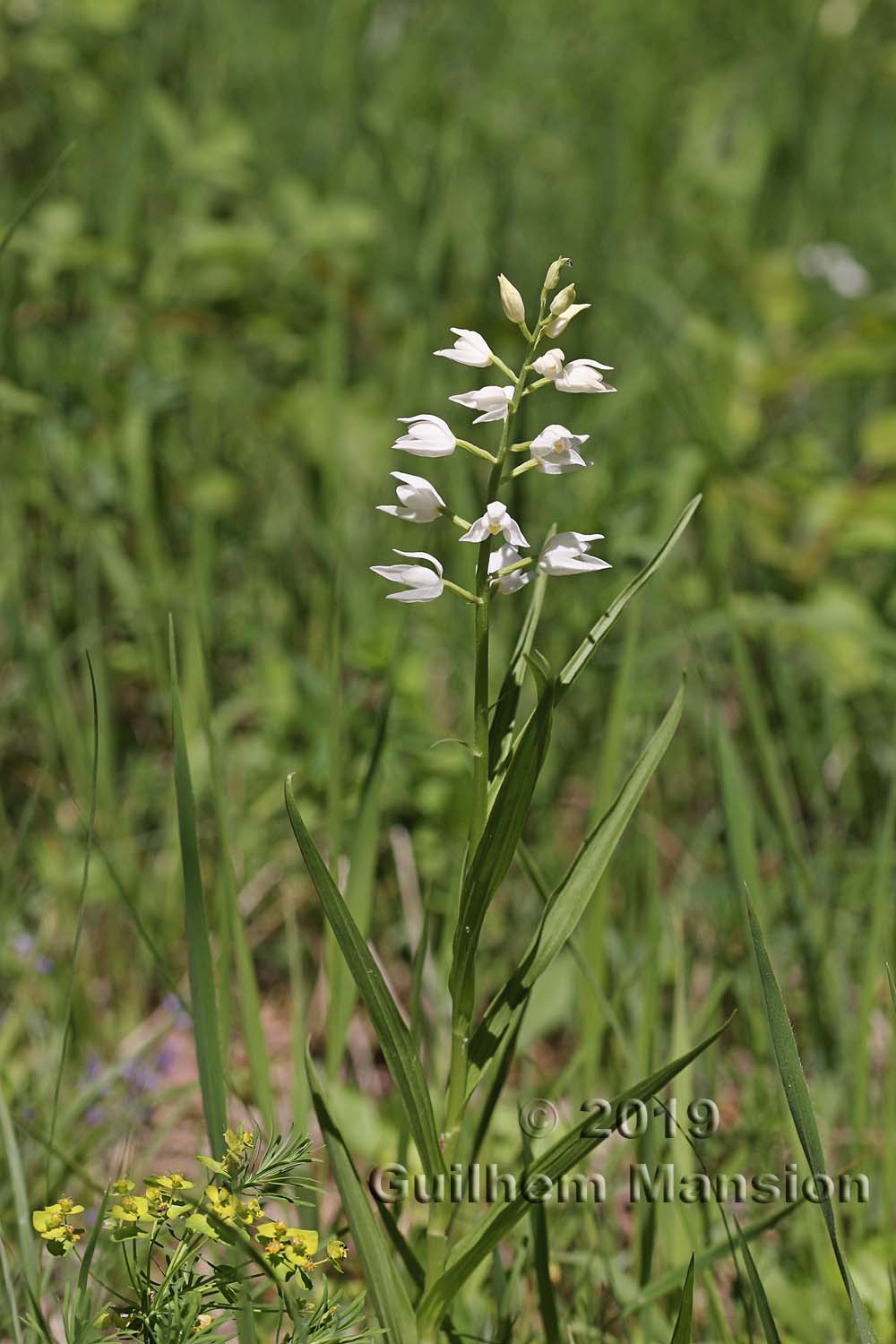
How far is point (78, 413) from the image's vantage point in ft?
9.23

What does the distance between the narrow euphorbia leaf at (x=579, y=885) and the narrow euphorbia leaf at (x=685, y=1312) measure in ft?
0.88

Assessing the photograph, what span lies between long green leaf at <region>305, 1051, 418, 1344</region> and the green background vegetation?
247 mm

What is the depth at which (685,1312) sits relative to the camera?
3.48 feet

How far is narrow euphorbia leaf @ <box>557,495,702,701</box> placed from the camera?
3.53 feet

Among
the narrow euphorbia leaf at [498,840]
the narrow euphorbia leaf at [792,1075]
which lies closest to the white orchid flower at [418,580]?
the narrow euphorbia leaf at [498,840]

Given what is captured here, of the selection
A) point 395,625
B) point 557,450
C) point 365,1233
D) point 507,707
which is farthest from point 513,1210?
point 395,625

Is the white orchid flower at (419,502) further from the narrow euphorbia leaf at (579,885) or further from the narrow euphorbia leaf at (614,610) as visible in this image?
the narrow euphorbia leaf at (579,885)

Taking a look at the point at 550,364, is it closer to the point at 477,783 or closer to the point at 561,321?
the point at 561,321

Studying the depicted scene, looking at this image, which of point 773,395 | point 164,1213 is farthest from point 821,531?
point 164,1213

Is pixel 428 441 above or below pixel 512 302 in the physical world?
below

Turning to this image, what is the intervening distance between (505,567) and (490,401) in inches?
5.9

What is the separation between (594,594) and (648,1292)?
138cm

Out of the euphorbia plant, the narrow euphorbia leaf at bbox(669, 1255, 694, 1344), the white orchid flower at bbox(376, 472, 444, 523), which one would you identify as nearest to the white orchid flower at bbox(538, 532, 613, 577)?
the euphorbia plant

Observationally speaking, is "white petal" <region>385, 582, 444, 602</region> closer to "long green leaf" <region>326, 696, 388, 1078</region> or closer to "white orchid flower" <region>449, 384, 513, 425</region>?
"white orchid flower" <region>449, 384, 513, 425</region>
